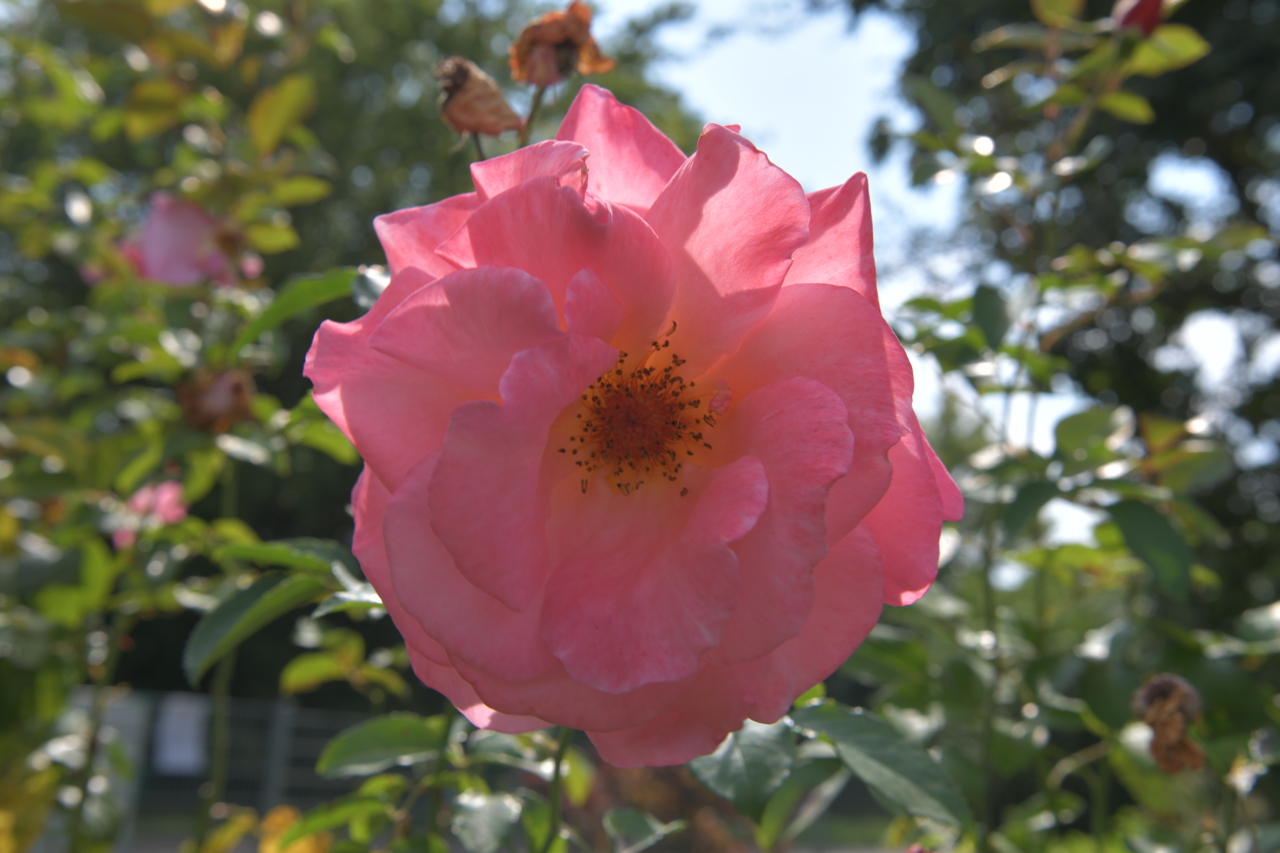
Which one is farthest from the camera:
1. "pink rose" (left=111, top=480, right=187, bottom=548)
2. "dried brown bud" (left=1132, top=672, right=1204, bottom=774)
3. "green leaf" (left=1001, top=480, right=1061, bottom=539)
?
"pink rose" (left=111, top=480, right=187, bottom=548)

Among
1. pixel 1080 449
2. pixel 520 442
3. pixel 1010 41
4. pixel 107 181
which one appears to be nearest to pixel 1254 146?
pixel 1010 41

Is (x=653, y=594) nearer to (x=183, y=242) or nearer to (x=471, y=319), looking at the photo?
(x=471, y=319)

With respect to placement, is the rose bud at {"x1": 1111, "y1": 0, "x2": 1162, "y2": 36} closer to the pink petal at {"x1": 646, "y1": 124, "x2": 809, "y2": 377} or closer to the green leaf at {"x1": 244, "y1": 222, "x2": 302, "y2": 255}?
the pink petal at {"x1": 646, "y1": 124, "x2": 809, "y2": 377}

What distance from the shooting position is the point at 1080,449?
1.07 m

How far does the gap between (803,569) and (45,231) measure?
8.35ft

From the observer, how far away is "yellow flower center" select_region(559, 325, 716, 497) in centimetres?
62

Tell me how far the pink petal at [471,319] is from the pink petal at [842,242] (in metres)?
0.18

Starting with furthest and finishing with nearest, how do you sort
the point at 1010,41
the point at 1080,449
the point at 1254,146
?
the point at 1254,146 → the point at 1010,41 → the point at 1080,449

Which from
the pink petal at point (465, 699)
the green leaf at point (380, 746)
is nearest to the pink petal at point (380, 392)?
the pink petal at point (465, 699)

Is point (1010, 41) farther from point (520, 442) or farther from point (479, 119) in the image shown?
point (520, 442)

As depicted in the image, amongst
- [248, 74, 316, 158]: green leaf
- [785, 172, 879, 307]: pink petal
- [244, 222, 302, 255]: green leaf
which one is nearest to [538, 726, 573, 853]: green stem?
[785, 172, 879, 307]: pink petal

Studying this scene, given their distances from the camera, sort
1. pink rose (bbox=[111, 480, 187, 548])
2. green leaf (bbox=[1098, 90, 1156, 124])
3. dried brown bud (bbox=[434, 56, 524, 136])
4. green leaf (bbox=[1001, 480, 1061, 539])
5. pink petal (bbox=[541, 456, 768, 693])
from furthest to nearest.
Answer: pink rose (bbox=[111, 480, 187, 548])
green leaf (bbox=[1098, 90, 1156, 124])
green leaf (bbox=[1001, 480, 1061, 539])
dried brown bud (bbox=[434, 56, 524, 136])
pink petal (bbox=[541, 456, 768, 693])

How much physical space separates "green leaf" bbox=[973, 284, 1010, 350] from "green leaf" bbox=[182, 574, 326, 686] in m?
0.74

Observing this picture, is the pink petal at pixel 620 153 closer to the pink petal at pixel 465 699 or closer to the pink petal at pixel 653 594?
the pink petal at pixel 653 594
